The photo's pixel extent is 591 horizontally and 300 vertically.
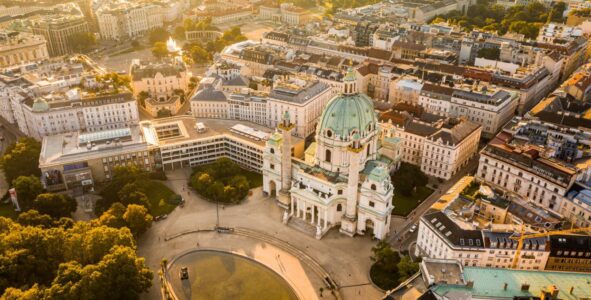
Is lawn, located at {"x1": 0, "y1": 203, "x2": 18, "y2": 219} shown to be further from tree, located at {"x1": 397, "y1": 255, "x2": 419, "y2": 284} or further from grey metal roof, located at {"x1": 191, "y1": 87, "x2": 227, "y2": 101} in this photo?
tree, located at {"x1": 397, "y1": 255, "x2": 419, "y2": 284}

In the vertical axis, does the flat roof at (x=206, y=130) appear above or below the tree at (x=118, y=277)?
above

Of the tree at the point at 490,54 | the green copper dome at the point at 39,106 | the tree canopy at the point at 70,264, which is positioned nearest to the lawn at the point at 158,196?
the tree canopy at the point at 70,264

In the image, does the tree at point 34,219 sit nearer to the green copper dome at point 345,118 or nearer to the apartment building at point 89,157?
the apartment building at point 89,157

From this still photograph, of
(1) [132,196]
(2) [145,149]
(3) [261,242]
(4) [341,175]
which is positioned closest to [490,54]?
(4) [341,175]

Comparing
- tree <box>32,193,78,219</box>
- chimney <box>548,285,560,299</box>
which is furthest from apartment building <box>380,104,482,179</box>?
tree <box>32,193,78,219</box>

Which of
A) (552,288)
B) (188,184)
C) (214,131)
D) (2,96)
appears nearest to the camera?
Answer: (552,288)

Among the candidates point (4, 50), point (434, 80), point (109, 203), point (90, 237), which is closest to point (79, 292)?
point (90, 237)

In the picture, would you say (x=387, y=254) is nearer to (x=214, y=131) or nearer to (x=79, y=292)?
(x=79, y=292)
